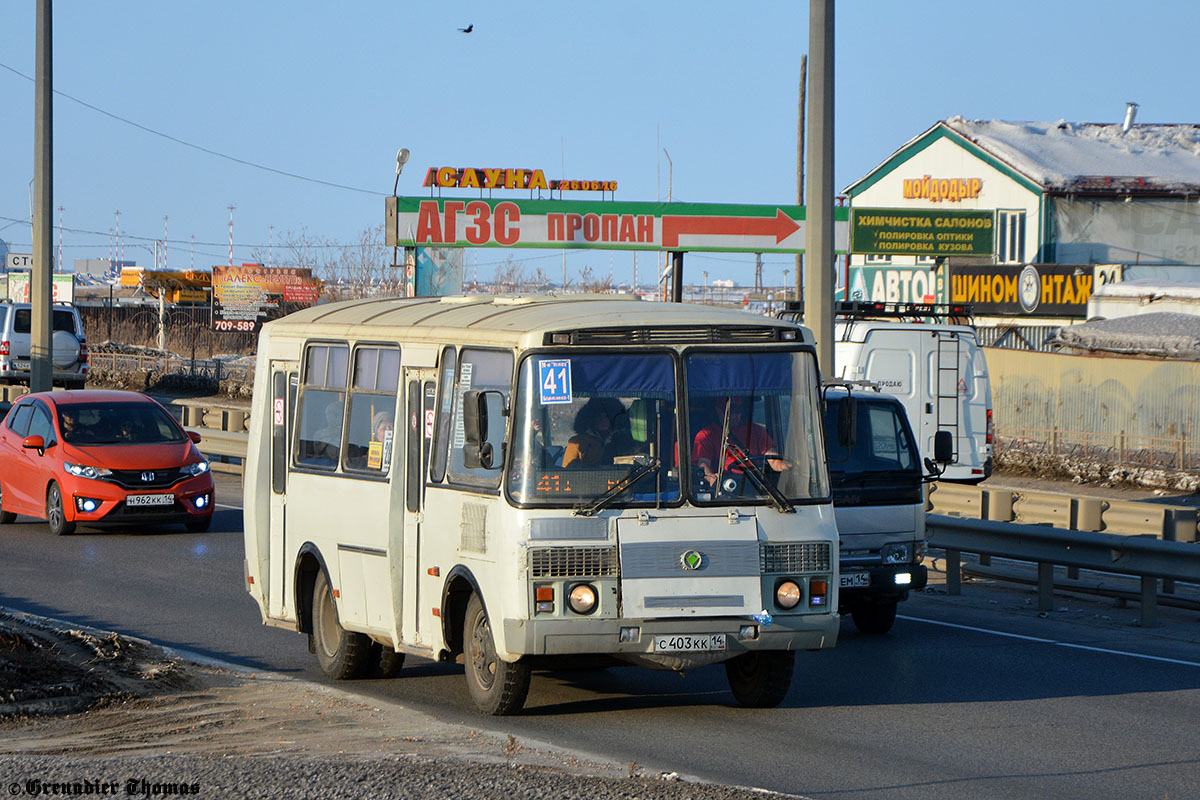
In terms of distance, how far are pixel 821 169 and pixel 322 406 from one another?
6.52 m

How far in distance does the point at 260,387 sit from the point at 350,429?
1439 mm

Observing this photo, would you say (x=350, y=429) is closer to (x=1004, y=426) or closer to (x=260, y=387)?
(x=260, y=387)

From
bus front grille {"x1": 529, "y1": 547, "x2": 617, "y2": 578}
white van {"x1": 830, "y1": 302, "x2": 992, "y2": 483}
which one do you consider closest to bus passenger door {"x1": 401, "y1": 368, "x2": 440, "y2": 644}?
bus front grille {"x1": 529, "y1": 547, "x2": 617, "y2": 578}

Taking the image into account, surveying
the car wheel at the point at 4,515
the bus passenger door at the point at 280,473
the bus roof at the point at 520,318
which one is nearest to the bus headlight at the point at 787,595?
the bus roof at the point at 520,318

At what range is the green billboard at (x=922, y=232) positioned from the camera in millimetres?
48438

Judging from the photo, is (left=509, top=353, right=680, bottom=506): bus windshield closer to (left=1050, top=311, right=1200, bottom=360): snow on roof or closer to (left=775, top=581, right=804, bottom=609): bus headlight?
(left=775, top=581, right=804, bottom=609): bus headlight

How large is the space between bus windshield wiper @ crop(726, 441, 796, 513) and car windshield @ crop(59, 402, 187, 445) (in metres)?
11.6

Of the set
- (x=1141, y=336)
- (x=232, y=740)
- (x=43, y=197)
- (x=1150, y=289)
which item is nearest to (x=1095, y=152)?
(x=1150, y=289)

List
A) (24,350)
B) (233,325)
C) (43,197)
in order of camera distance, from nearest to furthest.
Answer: (43,197), (24,350), (233,325)

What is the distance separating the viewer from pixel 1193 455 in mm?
28062

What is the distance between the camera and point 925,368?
21844 millimetres

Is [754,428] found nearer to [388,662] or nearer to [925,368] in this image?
[388,662]

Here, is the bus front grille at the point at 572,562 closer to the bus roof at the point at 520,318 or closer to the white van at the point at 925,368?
the bus roof at the point at 520,318

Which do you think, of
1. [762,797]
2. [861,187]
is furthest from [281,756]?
[861,187]
